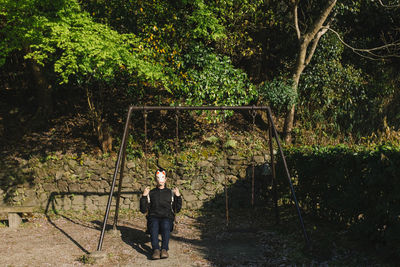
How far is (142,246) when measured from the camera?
6520 mm

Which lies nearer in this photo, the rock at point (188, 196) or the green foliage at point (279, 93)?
the rock at point (188, 196)

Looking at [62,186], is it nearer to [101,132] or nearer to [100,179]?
[100,179]

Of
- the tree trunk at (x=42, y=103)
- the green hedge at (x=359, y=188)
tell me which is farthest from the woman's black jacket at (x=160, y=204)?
the tree trunk at (x=42, y=103)

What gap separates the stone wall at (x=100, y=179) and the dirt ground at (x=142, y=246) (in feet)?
3.15

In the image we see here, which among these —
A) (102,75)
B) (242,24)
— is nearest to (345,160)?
(102,75)

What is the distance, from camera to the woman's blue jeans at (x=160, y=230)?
590cm

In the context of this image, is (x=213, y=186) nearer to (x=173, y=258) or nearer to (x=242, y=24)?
(x=173, y=258)

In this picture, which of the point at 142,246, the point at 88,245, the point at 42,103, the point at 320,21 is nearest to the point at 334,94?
the point at 320,21

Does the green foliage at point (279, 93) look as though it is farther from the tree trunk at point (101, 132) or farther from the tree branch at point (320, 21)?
the tree trunk at point (101, 132)

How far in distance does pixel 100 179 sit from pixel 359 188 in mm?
6912

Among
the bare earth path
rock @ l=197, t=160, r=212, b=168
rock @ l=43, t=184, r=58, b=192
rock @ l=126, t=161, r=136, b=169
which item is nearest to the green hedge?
the bare earth path

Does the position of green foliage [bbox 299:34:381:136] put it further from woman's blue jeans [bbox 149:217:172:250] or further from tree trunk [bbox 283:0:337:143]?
woman's blue jeans [bbox 149:217:172:250]

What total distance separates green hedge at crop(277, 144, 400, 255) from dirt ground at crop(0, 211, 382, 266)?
62 centimetres

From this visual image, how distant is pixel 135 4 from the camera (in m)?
10.0
